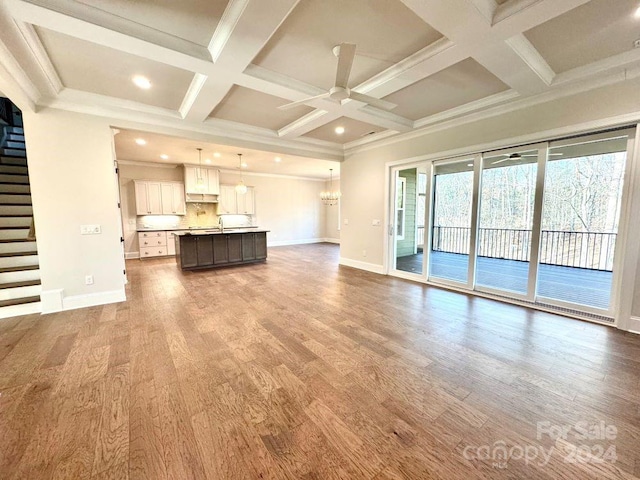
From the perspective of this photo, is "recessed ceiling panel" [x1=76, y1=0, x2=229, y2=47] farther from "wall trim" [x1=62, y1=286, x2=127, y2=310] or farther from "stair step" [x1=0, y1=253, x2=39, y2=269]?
"stair step" [x1=0, y1=253, x2=39, y2=269]

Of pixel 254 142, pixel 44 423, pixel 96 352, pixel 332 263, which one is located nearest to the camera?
pixel 44 423

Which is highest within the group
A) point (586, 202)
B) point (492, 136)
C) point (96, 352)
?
point (492, 136)

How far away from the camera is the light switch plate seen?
11.9 ft

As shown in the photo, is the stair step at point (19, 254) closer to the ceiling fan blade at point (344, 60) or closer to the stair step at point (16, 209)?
the stair step at point (16, 209)

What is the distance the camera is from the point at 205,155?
683 cm

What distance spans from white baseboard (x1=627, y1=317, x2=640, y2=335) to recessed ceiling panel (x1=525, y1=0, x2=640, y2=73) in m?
2.81

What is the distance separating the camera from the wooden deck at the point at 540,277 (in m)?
3.85

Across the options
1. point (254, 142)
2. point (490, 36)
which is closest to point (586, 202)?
point (490, 36)

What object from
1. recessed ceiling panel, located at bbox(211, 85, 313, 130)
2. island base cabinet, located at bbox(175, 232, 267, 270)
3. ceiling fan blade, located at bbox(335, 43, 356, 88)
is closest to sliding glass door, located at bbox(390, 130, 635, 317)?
recessed ceiling panel, located at bbox(211, 85, 313, 130)

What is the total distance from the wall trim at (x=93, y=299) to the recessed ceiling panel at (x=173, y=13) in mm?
3512

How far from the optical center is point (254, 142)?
4.98 metres

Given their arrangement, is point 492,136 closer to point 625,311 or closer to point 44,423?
point 625,311

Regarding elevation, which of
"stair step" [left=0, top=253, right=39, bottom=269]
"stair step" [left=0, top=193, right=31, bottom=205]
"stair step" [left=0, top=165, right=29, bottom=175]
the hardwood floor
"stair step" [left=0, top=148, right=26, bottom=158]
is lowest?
the hardwood floor

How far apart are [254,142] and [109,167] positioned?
2.35 metres
